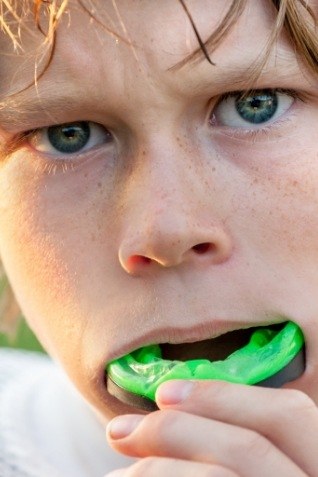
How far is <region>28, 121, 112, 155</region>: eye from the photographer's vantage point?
1677mm

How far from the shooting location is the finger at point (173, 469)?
1298 mm

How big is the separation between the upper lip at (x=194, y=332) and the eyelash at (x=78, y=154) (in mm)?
273

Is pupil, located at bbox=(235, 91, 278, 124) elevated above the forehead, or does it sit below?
below

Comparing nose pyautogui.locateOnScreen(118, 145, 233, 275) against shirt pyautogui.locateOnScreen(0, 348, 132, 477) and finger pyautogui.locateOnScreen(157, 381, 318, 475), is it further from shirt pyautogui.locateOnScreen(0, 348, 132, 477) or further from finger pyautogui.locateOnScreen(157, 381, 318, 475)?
shirt pyautogui.locateOnScreen(0, 348, 132, 477)

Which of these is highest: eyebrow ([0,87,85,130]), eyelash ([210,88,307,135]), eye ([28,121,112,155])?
eyebrow ([0,87,85,130])

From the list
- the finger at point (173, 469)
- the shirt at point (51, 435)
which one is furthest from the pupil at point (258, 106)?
the shirt at point (51, 435)

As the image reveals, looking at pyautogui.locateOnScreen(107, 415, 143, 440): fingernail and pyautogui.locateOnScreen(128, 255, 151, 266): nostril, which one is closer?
pyautogui.locateOnScreen(107, 415, 143, 440): fingernail

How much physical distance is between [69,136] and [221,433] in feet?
1.94

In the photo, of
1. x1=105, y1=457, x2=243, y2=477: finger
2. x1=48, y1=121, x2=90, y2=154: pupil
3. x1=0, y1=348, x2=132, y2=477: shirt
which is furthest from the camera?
x1=0, y1=348, x2=132, y2=477: shirt

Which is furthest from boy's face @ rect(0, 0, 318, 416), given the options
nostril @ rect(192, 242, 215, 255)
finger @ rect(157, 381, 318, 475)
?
finger @ rect(157, 381, 318, 475)

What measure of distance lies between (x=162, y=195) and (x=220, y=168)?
104 millimetres

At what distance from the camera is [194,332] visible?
58.6 inches

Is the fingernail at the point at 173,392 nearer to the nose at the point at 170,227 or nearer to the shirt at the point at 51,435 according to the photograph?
the nose at the point at 170,227

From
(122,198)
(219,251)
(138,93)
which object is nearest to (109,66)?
(138,93)
